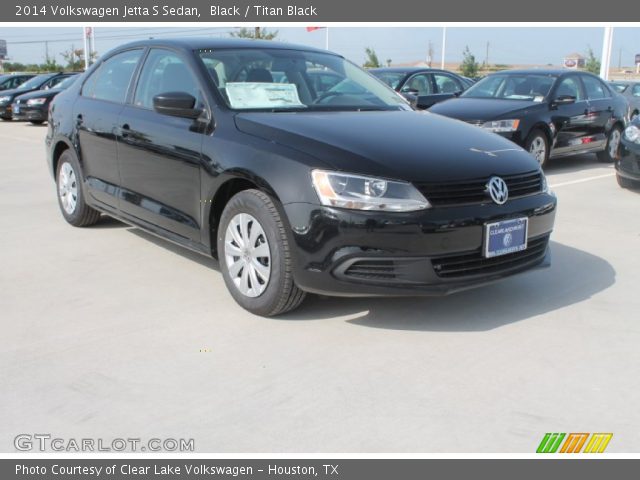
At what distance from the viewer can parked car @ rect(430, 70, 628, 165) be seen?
9.78 m

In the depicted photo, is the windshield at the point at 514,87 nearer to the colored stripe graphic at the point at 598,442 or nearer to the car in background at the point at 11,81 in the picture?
the colored stripe graphic at the point at 598,442

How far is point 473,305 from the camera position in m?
4.49

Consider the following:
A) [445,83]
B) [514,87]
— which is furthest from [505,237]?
[445,83]

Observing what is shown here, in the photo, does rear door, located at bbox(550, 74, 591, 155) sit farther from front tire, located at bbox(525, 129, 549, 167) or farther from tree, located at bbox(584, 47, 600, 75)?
tree, located at bbox(584, 47, 600, 75)

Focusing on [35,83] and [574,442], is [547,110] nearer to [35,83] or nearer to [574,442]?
[574,442]

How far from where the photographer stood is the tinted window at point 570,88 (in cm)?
1046

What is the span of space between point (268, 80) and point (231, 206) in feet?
3.59

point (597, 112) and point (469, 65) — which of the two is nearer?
point (597, 112)

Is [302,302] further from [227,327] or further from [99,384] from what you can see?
[99,384]

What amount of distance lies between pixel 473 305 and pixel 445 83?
33.4 ft

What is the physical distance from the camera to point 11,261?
5.50 m

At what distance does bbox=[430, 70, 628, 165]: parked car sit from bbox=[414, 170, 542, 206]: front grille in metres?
5.55

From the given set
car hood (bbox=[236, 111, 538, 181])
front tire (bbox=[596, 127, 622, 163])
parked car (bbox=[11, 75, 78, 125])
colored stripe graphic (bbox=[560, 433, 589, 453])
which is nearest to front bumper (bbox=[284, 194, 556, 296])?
car hood (bbox=[236, 111, 538, 181])

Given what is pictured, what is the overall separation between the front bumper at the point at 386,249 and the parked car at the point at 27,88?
19469 millimetres
